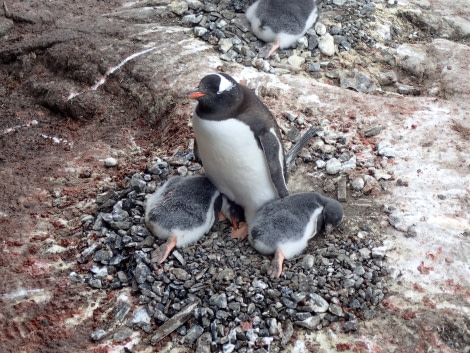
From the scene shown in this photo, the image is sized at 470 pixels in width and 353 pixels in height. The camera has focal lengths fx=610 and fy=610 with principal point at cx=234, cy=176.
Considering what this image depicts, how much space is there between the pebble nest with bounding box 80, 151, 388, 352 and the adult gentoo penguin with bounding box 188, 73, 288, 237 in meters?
0.31

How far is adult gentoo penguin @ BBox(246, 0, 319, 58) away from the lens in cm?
552

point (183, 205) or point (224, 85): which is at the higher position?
point (224, 85)

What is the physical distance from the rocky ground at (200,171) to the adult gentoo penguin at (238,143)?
0.31 m

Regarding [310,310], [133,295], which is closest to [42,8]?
[133,295]

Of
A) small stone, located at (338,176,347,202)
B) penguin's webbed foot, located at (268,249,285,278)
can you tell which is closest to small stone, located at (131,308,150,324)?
penguin's webbed foot, located at (268,249,285,278)

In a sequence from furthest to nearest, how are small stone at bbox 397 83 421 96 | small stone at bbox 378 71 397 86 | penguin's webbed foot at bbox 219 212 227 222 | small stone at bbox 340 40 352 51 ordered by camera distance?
small stone at bbox 340 40 352 51 < small stone at bbox 378 71 397 86 < small stone at bbox 397 83 421 96 < penguin's webbed foot at bbox 219 212 227 222

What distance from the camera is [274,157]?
3666 mm

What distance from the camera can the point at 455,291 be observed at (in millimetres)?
3375

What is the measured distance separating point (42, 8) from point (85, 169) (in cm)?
272

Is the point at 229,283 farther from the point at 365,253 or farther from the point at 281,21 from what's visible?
the point at 281,21

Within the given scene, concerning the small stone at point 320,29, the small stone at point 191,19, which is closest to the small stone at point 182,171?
the small stone at point 191,19

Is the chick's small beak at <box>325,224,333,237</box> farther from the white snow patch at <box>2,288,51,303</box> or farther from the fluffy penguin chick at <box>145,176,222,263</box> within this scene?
the white snow patch at <box>2,288,51,303</box>

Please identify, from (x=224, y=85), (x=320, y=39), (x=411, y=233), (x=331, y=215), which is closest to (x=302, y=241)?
(x=331, y=215)

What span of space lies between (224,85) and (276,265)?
1.08m
